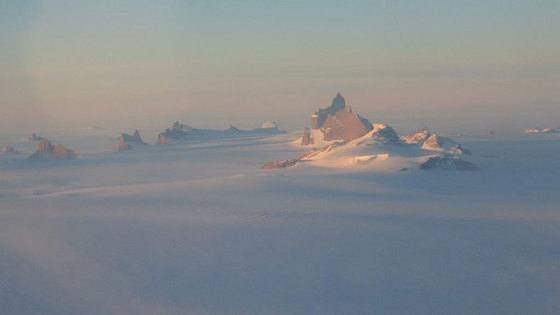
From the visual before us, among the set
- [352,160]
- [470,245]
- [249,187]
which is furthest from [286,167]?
[470,245]

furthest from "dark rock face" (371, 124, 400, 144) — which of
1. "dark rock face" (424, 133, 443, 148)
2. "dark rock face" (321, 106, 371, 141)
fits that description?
"dark rock face" (321, 106, 371, 141)

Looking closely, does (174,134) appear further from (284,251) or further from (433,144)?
(284,251)

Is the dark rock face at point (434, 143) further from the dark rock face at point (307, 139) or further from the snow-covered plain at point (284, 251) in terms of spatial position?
the dark rock face at point (307, 139)

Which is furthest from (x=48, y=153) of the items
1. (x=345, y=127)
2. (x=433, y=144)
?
(x=433, y=144)

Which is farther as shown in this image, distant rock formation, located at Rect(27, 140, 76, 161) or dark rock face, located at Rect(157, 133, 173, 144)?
dark rock face, located at Rect(157, 133, 173, 144)

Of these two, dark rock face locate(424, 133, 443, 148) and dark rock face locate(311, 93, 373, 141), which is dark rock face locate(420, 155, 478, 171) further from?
dark rock face locate(311, 93, 373, 141)

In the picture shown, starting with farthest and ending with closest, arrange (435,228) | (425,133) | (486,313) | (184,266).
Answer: (425,133), (435,228), (184,266), (486,313)

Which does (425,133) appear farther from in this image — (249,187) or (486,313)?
(486,313)
